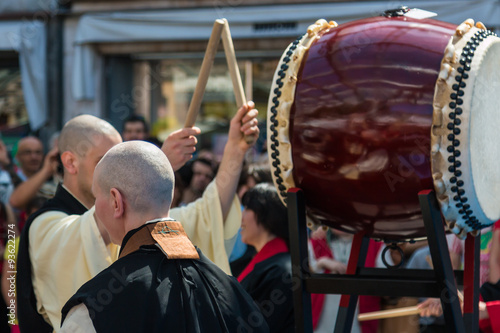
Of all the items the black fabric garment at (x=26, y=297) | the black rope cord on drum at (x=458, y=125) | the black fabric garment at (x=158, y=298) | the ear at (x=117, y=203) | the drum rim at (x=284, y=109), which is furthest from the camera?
the black fabric garment at (x=26, y=297)

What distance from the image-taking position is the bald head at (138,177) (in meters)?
1.88

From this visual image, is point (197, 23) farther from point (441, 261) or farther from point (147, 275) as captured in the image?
point (147, 275)

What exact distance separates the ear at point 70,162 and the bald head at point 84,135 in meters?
0.02

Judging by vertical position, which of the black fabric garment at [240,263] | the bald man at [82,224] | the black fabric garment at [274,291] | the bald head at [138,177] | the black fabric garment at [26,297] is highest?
the bald head at [138,177]

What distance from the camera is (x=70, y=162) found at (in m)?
2.89

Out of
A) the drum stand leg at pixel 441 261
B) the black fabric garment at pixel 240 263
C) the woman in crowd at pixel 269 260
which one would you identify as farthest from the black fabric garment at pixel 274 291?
the drum stand leg at pixel 441 261

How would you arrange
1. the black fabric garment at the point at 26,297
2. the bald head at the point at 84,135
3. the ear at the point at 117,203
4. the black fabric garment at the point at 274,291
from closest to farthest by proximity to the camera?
the ear at the point at 117,203 → the black fabric garment at the point at 26,297 → the bald head at the point at 84,135 → the black fabric garment at the point at 274,291

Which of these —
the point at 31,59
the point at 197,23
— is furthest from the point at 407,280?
the point at 31,59

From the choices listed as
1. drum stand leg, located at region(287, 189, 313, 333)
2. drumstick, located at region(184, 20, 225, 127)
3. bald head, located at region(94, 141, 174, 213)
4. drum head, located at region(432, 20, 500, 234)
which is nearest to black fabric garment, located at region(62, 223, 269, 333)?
bald head, located at region(94, 141, 174, 213)

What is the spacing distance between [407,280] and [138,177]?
101 centimetres

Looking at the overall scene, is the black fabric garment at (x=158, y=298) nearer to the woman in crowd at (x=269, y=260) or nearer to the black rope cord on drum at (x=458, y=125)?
the black rope cord on drum at (x=458, y=125)

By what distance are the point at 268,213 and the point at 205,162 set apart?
1.77m

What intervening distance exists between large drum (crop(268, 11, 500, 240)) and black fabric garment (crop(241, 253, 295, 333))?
94cm

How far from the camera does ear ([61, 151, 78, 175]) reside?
113 inches
